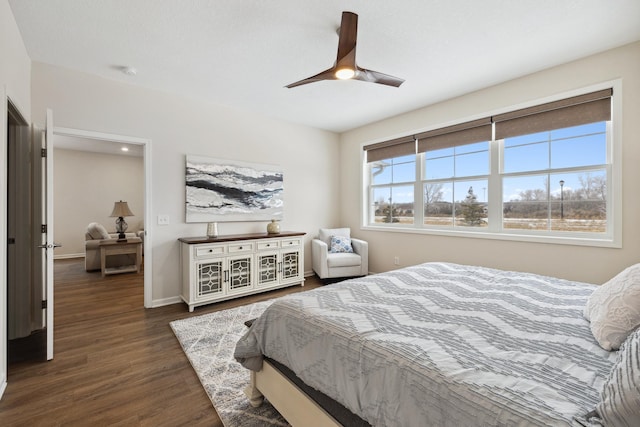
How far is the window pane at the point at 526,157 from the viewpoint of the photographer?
3.08 m

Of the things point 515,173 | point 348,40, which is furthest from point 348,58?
point 515,173

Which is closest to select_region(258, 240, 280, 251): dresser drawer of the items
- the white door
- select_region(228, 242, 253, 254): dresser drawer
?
select_region(228, 242, 253, 254): dresser drawer

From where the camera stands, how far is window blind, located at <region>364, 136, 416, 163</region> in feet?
13.7

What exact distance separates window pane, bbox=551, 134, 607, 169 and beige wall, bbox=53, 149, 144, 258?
27.6ft

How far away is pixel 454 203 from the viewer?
3816mm

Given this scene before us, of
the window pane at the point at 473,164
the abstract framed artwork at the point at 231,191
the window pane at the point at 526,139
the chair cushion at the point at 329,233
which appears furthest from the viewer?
the chair cushion at the point at 329,233

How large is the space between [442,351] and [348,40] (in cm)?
196

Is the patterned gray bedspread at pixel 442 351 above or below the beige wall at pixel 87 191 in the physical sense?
below

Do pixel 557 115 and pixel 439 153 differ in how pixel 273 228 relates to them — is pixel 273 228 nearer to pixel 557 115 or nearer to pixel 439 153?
pixel 439 153

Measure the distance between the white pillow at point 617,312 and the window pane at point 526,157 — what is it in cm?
219

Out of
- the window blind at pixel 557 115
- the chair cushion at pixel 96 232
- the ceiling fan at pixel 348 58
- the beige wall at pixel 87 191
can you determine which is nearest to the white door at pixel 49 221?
the ceiling fan at pixel 348 58

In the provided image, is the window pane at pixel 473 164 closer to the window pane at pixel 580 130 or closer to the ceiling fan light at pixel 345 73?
the window pane at pixel 580 130

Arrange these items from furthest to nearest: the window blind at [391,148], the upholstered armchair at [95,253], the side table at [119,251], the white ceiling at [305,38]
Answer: the upholstered armchair at [95,253] → the side table at [119,251] → the window blind at [391,148] → the white ceiling at [305,38]

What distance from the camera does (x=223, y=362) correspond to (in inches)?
85.2
